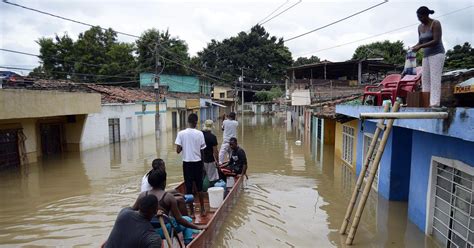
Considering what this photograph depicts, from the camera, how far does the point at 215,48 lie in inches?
2413

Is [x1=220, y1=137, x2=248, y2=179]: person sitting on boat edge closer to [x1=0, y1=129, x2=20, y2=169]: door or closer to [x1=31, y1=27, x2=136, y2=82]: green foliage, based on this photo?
[x1=0, y1=129, x2=20, y2=169]: door

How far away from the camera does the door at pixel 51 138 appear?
1705 cm

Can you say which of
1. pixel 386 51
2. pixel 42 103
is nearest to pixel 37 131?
pixel 42 103

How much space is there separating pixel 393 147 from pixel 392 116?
173 inches

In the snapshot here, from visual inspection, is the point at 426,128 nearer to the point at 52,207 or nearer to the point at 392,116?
the point at 392,116

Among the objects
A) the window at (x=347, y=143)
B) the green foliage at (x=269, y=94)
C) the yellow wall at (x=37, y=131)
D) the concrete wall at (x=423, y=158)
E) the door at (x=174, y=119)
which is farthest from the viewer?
the green foliage at (x=269, y=94)

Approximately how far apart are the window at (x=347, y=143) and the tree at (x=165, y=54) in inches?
992

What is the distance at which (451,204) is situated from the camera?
581 cm

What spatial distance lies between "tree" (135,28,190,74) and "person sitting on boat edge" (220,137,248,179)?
29316 mm

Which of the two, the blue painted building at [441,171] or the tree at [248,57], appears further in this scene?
the tree at [248,57]

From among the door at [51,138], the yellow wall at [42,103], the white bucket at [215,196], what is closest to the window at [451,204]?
Result: the white bucket at [215,196]

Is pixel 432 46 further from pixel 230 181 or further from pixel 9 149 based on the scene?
pixel 9 149

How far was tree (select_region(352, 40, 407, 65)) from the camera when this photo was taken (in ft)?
125

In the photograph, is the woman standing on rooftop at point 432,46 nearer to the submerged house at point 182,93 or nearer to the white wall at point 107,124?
the white wall at point 107,124
